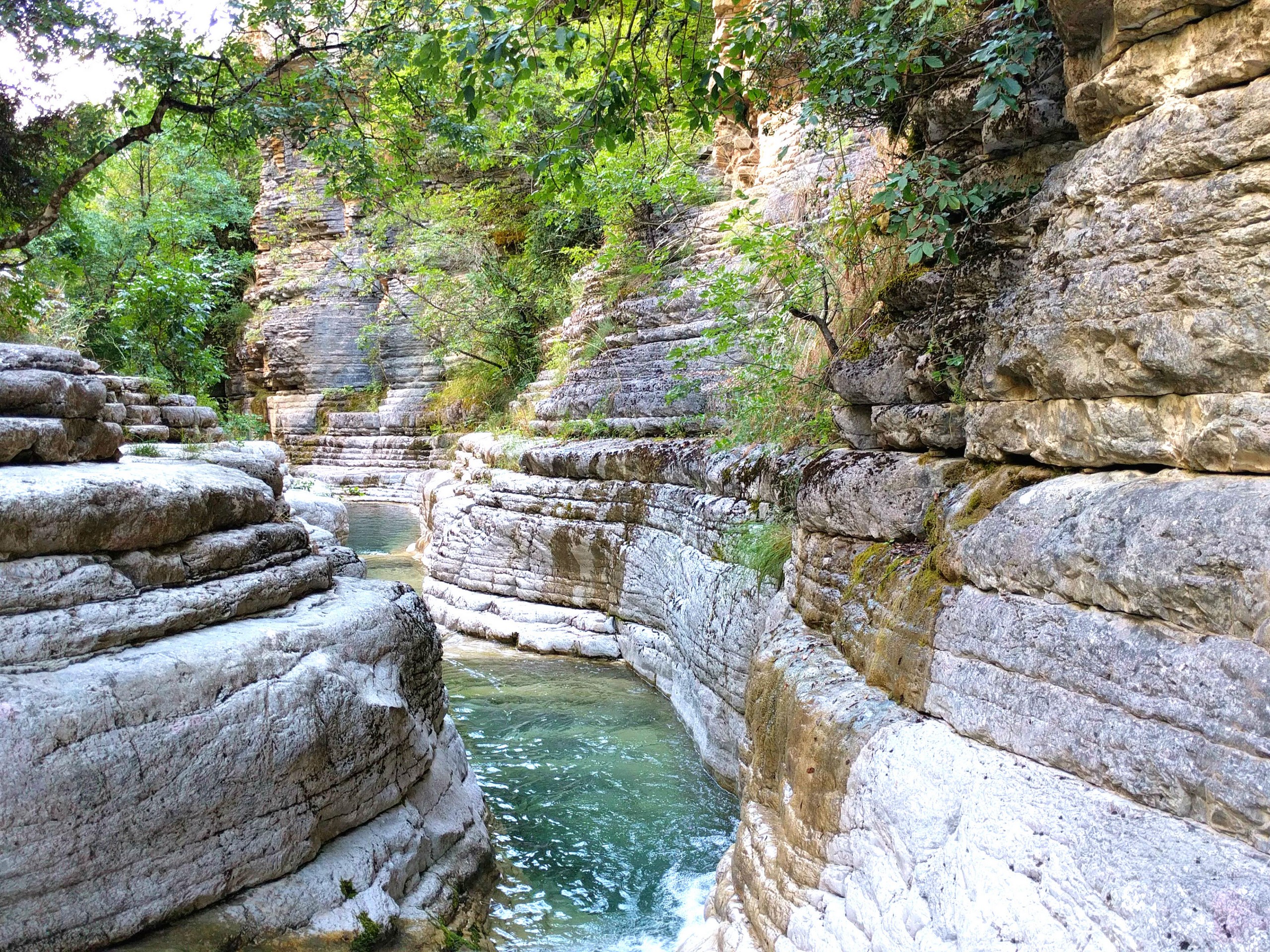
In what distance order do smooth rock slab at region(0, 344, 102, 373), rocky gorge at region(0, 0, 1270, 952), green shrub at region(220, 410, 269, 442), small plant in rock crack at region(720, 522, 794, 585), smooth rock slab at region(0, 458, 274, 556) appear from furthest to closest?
1. green shrub at region(220, 410, 269, 442)
2. small plant in rock crack at region(720, 522, 794, 585)
3. smooth rock slab at region(0, 344, 102, 373)
4. smooth rock slab at region(0, 458, 274, 556)
5. rocky gorge at region(0, 0, 1270, 952)

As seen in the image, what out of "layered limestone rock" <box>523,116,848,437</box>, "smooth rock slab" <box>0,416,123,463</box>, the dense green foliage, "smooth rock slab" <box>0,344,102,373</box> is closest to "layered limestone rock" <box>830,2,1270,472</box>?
"smooth rock slab" <box>0,416,123,463</box>

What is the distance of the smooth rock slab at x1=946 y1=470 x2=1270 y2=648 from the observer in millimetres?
1729

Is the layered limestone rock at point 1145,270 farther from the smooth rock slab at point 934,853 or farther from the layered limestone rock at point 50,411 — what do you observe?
the layered limestone rock at point 50,411

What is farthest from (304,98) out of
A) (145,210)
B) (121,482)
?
(145,210)

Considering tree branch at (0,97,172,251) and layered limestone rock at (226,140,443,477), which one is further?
layered limestone rock at (226,140,443,477)

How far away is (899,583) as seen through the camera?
119 inches

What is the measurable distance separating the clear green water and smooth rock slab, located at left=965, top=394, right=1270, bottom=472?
9.36 feet

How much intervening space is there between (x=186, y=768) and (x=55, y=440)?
1789 millimetres

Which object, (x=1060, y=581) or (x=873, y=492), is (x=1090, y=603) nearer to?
(x=1060, y=581)

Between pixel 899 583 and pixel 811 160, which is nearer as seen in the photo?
pixel 899 583

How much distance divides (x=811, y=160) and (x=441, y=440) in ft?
35.8

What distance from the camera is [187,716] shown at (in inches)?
126

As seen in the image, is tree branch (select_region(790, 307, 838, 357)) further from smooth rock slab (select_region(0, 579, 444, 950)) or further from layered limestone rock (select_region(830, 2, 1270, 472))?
smooth rock slab (select_region(0, 579, 444, 950))

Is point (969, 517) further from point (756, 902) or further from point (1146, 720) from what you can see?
point (756, 902)
